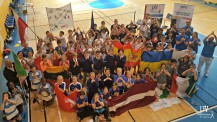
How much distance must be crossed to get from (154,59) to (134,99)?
6.72 feet

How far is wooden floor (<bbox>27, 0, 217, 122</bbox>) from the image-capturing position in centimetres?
677

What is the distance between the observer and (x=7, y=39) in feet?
40.7

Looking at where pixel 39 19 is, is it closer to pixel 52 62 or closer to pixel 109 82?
pixel 52 62

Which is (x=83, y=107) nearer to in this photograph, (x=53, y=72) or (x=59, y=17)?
(x=53, y=72)

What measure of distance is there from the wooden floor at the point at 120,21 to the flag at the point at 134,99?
0.18 m

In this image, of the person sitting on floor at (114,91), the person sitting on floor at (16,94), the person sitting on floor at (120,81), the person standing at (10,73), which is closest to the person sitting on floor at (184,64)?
the person sitting on floor at (120,81)

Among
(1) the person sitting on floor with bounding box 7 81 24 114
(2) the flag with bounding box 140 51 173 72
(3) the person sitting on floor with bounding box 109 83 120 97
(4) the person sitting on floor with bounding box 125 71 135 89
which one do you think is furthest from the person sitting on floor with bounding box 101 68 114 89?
(1) the person sitting on floor with bounding box 7 81 24 114

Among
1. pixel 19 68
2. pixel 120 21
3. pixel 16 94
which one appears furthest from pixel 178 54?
A: pixel 120 21

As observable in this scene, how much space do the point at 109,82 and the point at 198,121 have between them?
3305 mm

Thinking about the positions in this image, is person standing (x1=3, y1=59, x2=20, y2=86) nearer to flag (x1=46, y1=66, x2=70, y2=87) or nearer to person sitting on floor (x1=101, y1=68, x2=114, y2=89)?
flag (x1=46, y1=66, x2=70, y2=87)

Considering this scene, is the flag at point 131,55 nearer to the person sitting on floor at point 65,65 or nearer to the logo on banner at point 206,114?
the person sitting on floor at point 65,65

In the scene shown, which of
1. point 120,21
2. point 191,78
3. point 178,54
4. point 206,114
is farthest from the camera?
point 120,21

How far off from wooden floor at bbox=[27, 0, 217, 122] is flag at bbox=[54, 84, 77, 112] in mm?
196

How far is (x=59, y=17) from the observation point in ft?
30.6
